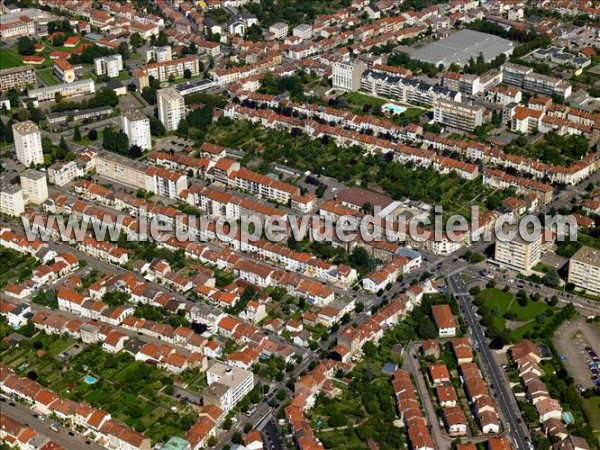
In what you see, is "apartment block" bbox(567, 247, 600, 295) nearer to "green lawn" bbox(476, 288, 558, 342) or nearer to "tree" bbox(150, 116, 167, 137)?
"green lawn" bbox(476, 288, 558, 342)

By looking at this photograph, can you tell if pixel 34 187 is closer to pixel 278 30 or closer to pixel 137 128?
pixel 137 128

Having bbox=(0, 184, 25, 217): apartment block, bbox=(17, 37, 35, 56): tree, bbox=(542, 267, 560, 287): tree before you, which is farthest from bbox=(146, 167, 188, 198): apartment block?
bbox=(17, 37, 35, 56): tree

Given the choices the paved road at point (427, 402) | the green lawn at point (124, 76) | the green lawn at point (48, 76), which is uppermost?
the green lawn at point (124, 76)

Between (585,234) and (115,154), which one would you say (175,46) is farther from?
(585,234)

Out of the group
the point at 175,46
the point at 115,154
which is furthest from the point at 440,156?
the point at 175,46

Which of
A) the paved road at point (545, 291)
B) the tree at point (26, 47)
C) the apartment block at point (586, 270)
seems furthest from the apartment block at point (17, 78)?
the apartment block at point (586, 270)

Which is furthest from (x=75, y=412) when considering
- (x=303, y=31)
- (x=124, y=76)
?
(x=303, y=31)

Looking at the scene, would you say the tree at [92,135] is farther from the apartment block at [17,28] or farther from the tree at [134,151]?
the apartment block at [17,28]
